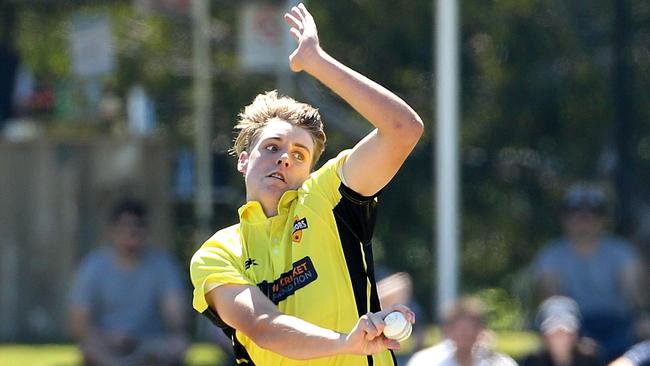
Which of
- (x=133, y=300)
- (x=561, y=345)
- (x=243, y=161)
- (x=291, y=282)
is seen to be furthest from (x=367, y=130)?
(x=291, y=282)

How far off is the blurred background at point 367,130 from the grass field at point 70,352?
129 mm

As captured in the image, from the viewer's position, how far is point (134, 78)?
13016mm

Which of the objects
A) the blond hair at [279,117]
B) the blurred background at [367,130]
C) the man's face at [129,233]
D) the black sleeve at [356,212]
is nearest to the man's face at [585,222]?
the blurred background at [367,130]

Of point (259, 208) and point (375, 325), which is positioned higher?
point (259, 208)

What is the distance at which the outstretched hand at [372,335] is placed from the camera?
3.08 metres

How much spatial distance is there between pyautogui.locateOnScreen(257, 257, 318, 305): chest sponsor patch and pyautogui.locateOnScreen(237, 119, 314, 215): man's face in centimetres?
18

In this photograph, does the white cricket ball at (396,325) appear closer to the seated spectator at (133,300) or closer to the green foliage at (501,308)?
the seated spectator at (133,300)

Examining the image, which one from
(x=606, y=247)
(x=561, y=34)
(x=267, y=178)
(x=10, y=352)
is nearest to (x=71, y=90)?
(x=10, y=352)

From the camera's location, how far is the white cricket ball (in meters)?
3.05

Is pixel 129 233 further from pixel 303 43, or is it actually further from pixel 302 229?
pixel 303 43

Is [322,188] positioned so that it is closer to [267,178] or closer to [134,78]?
[267,178]

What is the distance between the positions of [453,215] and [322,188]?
4948mm

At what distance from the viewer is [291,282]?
11.6ft

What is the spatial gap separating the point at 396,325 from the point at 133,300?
19.7ft
